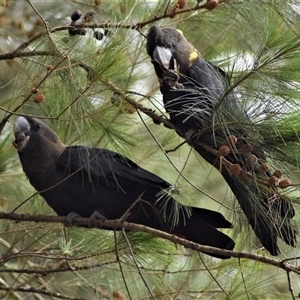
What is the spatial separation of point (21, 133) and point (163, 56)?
0.52 metres

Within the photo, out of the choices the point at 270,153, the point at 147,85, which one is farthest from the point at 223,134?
the point at 147,85

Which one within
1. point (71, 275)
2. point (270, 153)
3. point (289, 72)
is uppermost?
point (289, 72)

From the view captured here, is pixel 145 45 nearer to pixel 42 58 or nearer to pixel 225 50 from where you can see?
pixel 225 50

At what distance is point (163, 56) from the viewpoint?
2396 millimetres

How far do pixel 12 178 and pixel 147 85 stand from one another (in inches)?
24.1

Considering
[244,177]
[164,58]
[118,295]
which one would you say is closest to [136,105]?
[164,58]

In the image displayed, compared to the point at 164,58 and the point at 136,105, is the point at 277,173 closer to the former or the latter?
the point at 136,105

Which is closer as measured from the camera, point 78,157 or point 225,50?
point 78,157

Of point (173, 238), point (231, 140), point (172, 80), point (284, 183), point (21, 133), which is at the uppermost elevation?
point (172, 80)

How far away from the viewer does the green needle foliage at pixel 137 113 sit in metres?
1.71

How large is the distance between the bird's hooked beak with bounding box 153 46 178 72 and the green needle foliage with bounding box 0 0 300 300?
3.3 inches

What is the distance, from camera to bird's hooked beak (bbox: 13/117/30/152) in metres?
2.39

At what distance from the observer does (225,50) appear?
2.52 m

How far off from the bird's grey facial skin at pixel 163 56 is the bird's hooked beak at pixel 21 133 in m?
0.47
